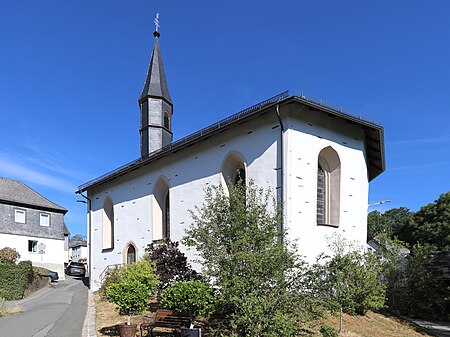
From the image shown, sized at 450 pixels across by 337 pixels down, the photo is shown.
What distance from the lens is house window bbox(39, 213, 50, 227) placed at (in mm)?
30031

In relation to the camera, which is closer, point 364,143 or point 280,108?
point 280,108

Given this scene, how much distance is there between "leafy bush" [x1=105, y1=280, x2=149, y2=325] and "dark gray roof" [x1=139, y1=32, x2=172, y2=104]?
1653cm

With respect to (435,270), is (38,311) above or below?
below

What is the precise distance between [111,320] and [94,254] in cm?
1320

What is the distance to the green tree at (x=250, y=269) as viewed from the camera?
6934mm

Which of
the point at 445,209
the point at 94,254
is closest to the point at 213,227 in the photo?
the point at 94,254

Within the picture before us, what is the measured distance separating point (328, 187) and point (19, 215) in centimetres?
2653

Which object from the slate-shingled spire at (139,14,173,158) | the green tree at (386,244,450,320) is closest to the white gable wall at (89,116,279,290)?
the slate-shingled spire at (139,14,173,158)

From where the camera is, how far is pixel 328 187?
1371 cm

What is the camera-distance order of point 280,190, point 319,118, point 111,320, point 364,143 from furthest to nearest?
point 364,143 → point 319,118 → point 280,190 → point 111,320

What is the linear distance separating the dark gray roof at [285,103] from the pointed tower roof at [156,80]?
19.5ft

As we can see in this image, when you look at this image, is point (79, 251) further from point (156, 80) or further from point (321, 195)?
point (321, 195)

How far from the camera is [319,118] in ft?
42.3

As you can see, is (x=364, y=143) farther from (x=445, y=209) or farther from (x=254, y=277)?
(x=445, y=209)
